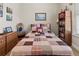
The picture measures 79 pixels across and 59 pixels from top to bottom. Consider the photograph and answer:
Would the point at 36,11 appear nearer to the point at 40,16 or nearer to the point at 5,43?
the point at 40,16

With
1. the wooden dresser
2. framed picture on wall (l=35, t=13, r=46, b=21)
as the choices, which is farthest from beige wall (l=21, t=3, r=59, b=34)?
the wooden dresser

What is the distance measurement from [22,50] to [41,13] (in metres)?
4.92

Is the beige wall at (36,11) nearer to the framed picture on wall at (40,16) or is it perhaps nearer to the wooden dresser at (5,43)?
the framed picture on wall at (40,16)

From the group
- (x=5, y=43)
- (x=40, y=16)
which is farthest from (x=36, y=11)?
(x=5, y=43)

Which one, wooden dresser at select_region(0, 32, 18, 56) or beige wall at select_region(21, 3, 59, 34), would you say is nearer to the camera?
wooden dresser at select_region(0, 32, 18, 56)

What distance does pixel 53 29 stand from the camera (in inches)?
Answer: 284

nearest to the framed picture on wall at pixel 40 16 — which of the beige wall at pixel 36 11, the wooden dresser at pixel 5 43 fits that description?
the beige wall at pixel 36 11

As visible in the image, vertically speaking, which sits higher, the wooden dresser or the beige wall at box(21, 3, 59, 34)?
the beige wall at box(21, 3, 59, 34)

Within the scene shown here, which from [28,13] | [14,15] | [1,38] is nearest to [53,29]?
[28,13]

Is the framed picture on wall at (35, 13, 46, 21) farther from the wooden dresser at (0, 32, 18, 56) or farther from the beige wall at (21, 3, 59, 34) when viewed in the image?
the wooden dresser at (0, 32, 18, 56)

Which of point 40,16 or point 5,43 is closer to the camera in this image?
point 5,43

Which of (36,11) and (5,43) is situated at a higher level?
(36,11)

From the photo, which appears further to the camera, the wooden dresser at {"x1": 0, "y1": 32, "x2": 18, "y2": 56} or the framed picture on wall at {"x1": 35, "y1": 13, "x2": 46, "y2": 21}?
the framed picture on wall at {"x1": 35, "y1": 13, "x2": 46, "y2": 21}

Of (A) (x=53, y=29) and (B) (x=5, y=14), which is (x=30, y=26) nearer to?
(A) (x=53, y=29)
